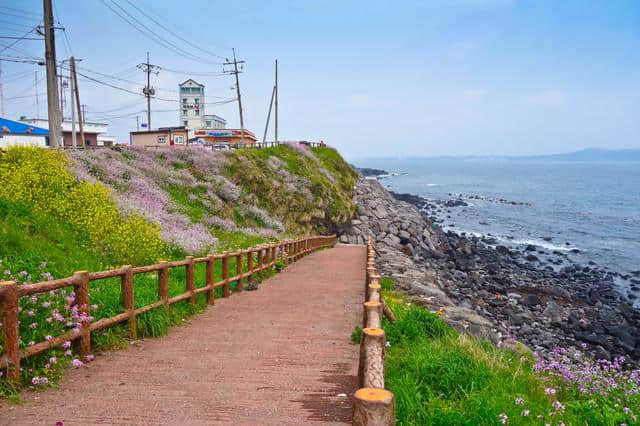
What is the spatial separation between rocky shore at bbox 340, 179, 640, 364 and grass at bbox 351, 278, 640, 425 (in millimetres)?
6804

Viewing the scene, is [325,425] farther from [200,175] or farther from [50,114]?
[200,175]

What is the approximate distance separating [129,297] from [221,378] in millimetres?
2454

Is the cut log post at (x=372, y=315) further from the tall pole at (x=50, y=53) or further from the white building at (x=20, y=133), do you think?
the white building at (x=20, y=133)

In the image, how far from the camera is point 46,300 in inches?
265

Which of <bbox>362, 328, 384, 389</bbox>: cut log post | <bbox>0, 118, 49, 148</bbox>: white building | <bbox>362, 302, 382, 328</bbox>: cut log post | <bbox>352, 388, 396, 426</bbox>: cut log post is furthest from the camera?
<bbox>0, 118, 49, 148</bbox>: white building

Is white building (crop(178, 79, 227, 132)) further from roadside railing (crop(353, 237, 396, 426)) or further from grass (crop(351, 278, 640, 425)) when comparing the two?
roadside railing (crop(353, 237, 396, 426))

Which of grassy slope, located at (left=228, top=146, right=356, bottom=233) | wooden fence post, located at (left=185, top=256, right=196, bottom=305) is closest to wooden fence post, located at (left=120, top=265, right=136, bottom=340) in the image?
wooden fence post, located at (left=185, top=256, right=196, bottom=305)

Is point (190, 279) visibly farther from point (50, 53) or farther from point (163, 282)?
point (50, 53)

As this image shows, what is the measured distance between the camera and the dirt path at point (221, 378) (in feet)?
15.6

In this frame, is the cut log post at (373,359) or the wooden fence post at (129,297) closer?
the cut log post at (373,359)

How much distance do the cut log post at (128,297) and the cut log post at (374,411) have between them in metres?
5.25

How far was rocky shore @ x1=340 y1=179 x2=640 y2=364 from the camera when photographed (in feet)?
68.6

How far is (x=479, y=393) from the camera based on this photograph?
17.4ft

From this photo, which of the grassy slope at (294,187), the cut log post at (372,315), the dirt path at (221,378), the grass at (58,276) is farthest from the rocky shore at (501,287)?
the grass at (58,276)
